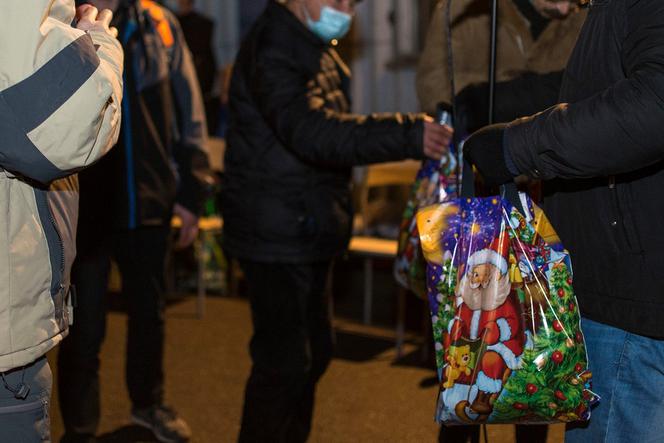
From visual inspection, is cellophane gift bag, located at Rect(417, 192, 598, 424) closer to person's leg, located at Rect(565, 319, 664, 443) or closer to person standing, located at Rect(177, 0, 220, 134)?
person's leg, located at Rect(565, 319, 664, 443)

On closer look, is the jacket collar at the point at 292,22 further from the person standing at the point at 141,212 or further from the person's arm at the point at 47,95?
the person's arm at the point at 47,95


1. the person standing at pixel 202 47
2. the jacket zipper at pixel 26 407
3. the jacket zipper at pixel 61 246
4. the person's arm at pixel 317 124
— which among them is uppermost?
the person standing at pixel 202 47

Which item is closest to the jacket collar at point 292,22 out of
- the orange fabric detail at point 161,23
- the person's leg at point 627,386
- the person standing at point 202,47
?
the orange fabric detail at point 161,23

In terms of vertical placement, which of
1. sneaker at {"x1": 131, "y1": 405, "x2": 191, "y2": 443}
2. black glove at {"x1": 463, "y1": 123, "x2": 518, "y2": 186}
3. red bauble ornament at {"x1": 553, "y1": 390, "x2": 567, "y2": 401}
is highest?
black glove at {"x1": 463, "y1": 123, "x2": 518, "y2": 186}

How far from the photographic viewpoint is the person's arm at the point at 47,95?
4.37 ft

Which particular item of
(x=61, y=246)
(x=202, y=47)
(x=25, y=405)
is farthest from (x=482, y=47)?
(x=202, y=47)

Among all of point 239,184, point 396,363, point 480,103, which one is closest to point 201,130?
point 239,184

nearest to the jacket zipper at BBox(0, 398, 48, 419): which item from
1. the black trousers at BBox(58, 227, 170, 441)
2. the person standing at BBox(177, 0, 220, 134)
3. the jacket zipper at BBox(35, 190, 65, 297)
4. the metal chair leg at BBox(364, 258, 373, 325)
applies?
the jacket zipper at BBox(35, 190, 65, 297)

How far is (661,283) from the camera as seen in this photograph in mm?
1591

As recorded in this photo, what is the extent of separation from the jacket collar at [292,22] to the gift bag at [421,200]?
519mm

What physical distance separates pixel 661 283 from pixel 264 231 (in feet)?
4.29

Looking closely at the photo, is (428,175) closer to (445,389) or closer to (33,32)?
(445,389)

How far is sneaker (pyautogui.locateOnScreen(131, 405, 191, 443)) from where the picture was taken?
128 inches

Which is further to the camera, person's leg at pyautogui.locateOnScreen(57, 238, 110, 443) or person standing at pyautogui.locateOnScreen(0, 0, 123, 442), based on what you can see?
person's leg at pyautogui.locateOnScreen(57, 238, 110, 443)
